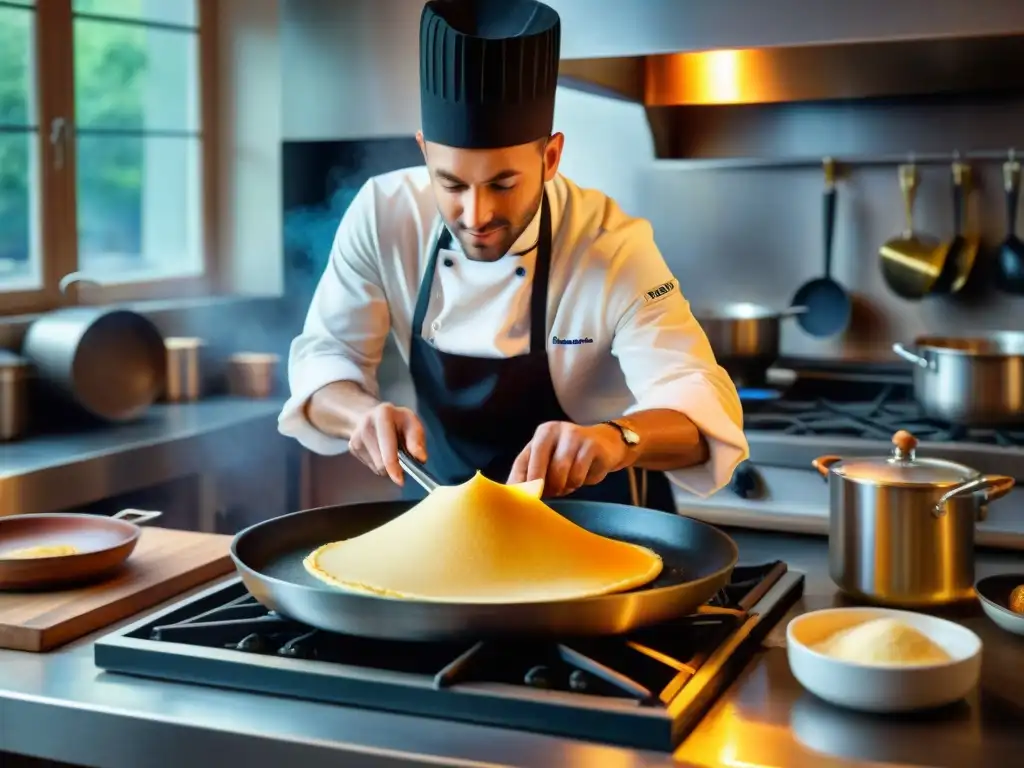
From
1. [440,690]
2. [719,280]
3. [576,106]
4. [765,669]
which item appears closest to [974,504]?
[765,669]

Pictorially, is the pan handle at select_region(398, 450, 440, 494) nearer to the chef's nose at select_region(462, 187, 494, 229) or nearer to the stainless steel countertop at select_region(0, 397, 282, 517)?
the chef's nose at select_region(462, 187, 494, 229)

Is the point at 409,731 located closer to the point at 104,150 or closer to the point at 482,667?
the point at 482,667

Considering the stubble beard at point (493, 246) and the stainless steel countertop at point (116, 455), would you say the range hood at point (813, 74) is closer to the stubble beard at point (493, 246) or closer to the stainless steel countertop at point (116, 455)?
the stubble beard at point (493, 246)

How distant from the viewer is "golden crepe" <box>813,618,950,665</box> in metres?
1.16

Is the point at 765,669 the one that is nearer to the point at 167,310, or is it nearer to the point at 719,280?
the point at 719,280

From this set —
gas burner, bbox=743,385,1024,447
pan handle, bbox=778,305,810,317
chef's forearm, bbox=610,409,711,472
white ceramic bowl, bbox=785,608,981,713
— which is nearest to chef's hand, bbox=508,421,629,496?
chef's forearm, bbox=610,409,711,472

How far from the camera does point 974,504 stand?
1.47 metres

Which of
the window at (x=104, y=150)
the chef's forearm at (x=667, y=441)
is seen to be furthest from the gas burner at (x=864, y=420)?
the window at (x=104, y=150)

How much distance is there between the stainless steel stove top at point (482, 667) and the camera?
3.61 ft

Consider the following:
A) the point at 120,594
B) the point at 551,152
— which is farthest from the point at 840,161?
the point at 120,594

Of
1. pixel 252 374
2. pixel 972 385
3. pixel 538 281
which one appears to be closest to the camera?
pixel 538 281

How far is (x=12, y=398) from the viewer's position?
9.42 ft

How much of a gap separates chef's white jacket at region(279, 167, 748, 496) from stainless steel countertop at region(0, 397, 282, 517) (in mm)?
805

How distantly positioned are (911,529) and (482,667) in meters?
0.56
